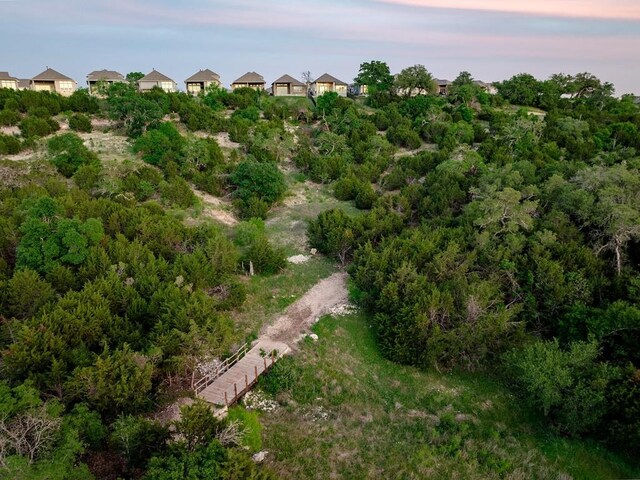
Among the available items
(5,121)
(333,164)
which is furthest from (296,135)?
(5,121)

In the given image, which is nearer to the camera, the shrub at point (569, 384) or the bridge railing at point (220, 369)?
the shrub at point (569, 384)

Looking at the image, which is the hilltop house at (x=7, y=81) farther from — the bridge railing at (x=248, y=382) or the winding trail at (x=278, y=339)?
the bridge railing at (x=248, y=382)

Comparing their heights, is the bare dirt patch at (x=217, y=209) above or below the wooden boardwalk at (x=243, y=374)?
above

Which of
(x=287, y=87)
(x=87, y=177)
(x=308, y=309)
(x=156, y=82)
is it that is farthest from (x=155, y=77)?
(x=308, y=309)

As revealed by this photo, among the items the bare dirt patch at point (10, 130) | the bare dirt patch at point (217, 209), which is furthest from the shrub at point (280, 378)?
the bare dirt patch at point (10, 130)

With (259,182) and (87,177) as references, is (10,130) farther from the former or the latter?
(259,182)

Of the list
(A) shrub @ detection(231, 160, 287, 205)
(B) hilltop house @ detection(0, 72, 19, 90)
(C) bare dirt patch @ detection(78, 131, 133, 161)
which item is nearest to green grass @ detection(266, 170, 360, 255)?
(A) shrub @ detection(231, 160, 287, 205)

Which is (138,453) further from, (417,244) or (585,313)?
(585,313)
